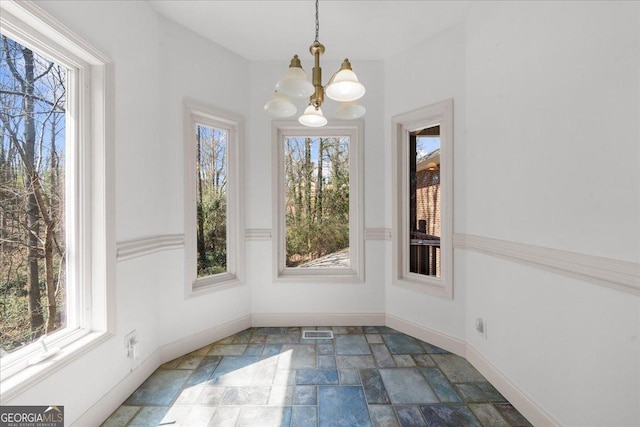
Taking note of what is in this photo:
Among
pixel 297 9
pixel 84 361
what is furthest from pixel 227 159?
pixel 84 361

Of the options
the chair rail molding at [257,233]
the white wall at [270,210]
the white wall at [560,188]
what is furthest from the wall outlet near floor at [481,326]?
the chair rail molding at [257,233]

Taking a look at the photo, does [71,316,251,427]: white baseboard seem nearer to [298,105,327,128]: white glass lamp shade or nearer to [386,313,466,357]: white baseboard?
[386,313,466,357]: white baseboard

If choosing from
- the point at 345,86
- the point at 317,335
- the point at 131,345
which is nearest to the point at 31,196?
the point at 131,345

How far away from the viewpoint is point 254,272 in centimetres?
298

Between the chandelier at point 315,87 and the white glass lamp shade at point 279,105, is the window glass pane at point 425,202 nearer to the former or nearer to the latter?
the chandelier at point 315,87

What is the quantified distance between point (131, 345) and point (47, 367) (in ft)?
1.98

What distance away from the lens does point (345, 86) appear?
4.58 ft

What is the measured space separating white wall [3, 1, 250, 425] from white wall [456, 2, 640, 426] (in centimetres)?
231

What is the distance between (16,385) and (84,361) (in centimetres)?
36

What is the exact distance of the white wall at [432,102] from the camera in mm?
2373

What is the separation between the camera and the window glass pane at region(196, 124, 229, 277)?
265 cm

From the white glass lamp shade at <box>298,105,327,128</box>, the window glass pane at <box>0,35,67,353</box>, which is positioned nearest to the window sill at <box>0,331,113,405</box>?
the window glass pane at <box>0,35,67,353</box>

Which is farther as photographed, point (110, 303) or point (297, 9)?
point (297, 9)

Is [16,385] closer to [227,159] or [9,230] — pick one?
[9,230]
